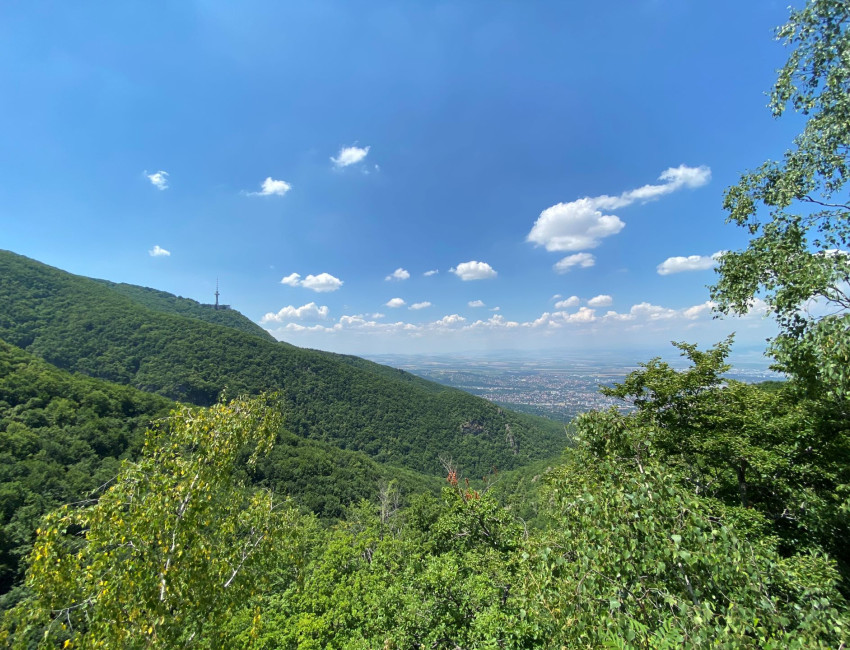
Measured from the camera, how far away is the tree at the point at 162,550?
3.94 m

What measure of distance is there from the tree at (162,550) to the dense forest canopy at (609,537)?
0.03 meters

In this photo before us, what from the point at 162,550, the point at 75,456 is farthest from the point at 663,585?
the point at 75,456

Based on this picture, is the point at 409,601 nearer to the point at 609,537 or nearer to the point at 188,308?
the point at 609,537

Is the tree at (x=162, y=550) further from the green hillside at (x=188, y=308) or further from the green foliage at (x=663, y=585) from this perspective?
the green hillside at (x=188, y=308)

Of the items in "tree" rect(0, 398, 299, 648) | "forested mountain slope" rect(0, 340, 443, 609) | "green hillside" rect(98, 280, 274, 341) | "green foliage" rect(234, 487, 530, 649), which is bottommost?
"forested mountain slope" rect(0, 340, 443, 609)

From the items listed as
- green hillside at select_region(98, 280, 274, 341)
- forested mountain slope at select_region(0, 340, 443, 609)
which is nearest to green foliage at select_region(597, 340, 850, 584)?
forested mountain slope at select_region(0, 340, 443, 609)

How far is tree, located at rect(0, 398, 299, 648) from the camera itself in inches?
155

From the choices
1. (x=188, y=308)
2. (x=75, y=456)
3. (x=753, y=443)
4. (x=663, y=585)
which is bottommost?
(x=75, y=456)

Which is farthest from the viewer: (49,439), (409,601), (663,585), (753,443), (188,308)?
(188,308)

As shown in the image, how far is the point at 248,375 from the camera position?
10494 cm

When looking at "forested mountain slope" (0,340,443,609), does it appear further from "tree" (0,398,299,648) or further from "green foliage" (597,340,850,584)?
"green foliage" (597,340,850,584)

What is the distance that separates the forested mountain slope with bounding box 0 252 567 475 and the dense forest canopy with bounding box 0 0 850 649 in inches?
3275

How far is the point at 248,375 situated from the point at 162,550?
115 metres

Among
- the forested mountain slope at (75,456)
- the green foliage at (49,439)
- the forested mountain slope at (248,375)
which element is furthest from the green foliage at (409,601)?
the forested mountain slope at (248,375)
